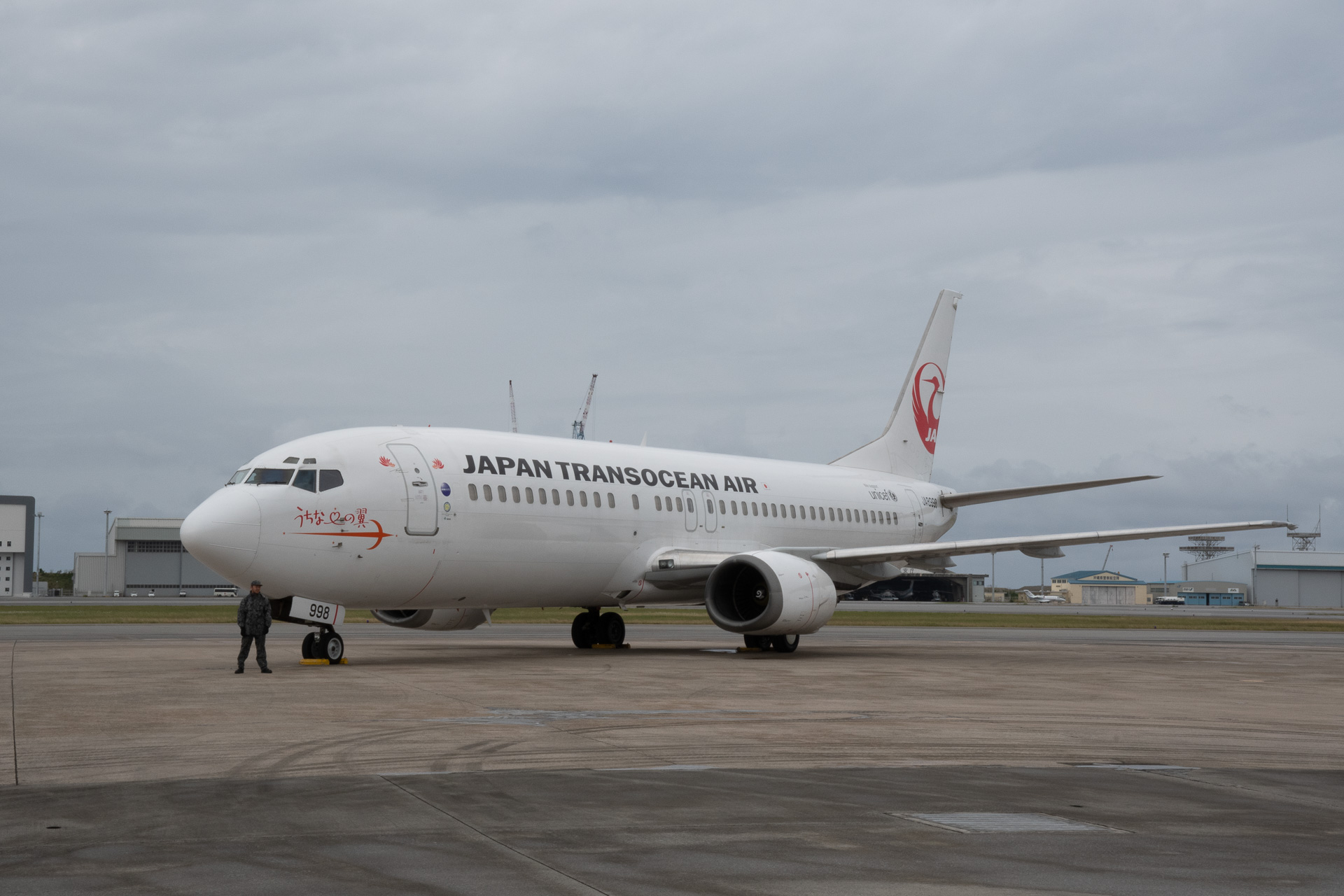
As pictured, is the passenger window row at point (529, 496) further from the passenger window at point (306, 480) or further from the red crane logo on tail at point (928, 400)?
the red crane logo on tail at point (928, 400)

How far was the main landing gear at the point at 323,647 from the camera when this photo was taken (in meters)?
21.6

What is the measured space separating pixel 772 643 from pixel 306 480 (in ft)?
34.4

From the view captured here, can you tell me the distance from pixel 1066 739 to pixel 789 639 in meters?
14.4

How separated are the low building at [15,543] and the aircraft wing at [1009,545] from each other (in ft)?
345

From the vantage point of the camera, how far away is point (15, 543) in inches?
4451

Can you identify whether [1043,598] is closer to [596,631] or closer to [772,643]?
[596,631]

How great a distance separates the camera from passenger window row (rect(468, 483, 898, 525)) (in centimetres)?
2314

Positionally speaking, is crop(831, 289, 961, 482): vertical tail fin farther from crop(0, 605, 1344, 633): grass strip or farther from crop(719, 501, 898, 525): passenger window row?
crop(0, 605, 1344, 633): grass strip

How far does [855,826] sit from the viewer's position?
7.66 meters

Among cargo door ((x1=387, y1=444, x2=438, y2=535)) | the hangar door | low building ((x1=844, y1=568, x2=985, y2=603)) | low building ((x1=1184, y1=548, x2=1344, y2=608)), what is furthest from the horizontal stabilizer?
the hangar door

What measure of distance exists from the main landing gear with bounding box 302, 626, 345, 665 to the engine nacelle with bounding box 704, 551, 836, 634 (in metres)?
7.21

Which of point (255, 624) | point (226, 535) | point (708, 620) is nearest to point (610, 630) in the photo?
point (255, 624)

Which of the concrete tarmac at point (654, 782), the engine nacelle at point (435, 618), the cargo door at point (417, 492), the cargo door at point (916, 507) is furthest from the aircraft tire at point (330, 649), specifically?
the cargo door at point (916, 507)

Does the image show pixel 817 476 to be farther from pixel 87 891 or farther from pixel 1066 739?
pixel 87 891
